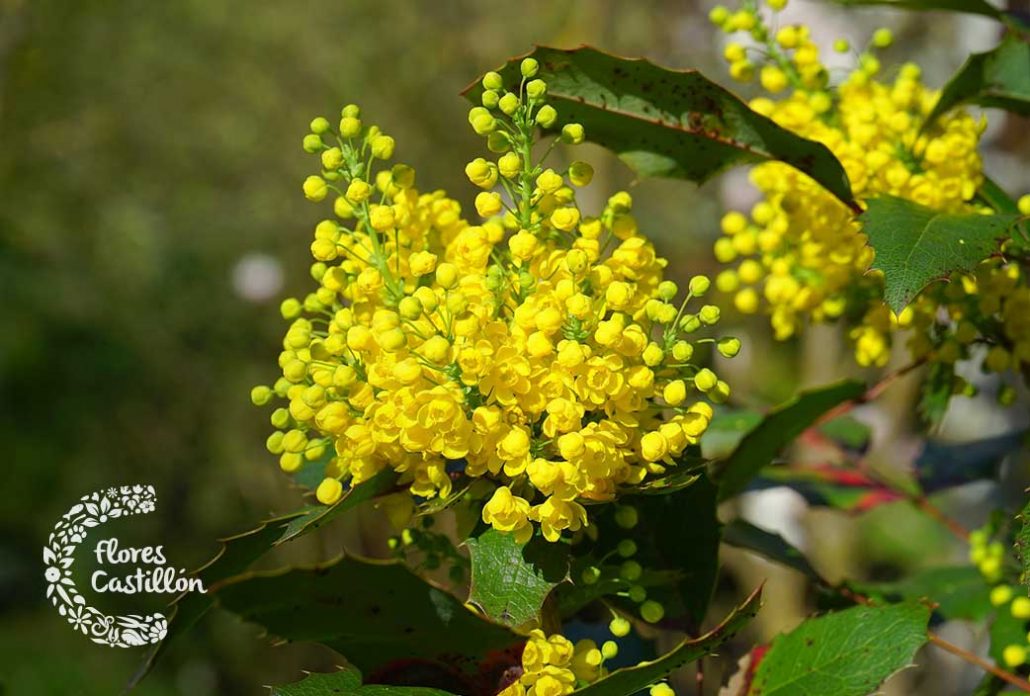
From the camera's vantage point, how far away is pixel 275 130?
169 inches

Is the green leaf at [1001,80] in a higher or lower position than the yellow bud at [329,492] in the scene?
higher

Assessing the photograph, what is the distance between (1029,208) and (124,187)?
438 cm

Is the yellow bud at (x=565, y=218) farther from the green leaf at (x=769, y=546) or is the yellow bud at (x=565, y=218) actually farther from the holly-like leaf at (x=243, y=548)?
the green leaf at (x=769, y=546)

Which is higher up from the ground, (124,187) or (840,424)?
(124,187)

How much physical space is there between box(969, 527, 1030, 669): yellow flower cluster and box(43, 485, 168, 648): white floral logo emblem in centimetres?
61

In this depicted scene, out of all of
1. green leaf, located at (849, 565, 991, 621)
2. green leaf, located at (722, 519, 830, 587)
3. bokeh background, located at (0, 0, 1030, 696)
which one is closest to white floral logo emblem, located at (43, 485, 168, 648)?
green leaf, located at (722, 519, 830, 587)

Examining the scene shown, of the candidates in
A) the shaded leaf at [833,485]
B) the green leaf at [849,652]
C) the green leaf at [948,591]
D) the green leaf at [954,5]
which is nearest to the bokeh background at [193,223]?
the shaded leaf at [833,485]

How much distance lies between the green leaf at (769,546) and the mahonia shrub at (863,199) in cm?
17

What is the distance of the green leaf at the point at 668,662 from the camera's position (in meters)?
0.54

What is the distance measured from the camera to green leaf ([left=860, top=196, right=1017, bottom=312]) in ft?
2.08

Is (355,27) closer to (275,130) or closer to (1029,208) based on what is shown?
(275,130)

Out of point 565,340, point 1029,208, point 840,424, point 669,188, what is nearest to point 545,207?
point 565,340

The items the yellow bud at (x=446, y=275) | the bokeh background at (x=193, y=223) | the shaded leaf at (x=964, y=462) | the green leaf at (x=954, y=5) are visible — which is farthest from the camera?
the bokeh background at (x=193, y=223)

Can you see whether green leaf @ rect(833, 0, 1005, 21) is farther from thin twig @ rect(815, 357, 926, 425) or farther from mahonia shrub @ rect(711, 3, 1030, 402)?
thin twig @ rect(815, 357, 926, 425)
